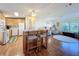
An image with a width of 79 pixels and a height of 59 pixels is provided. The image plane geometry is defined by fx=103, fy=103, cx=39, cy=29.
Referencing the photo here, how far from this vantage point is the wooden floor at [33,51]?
2.02 meters

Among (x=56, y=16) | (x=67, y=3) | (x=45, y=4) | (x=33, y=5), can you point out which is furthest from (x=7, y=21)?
(x=67, y=3)

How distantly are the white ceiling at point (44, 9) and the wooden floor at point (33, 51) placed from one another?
483mm

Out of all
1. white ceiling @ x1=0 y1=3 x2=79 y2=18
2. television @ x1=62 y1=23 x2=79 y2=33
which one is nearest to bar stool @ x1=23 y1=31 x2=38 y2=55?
white ceiling @ x1=0 y1=3 x2=79 y2=18

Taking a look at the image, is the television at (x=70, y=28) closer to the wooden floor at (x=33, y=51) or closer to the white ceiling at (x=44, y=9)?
the white ceiling at (x=44, y=9)

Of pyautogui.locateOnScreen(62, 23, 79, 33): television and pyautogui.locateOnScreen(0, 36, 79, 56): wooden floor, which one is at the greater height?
pyautogui.locateOnScreen(62, 23, 79, 33): television

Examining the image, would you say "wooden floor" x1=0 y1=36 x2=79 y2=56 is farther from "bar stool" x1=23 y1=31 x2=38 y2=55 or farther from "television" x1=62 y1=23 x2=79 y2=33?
"television" x1=62 y1=23 x2=79 y2=33

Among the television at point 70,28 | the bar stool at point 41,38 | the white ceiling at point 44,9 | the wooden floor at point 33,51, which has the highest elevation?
the white ceiling at point 44,9

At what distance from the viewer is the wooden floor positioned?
2.02 meters

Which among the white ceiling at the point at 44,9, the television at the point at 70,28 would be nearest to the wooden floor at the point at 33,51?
the television at the point at 70,28

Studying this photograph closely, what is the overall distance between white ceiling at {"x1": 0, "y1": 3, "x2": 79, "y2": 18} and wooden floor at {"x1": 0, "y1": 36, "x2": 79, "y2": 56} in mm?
483

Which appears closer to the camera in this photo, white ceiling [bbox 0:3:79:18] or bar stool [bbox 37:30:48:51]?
white ceiling [bbox 0:3:79:18]

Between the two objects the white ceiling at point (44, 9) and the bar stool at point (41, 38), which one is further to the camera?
the bar stool at point (41, 38)

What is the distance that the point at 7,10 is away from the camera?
2.01 meters

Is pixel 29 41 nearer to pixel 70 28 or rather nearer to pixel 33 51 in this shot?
pixel 33 51
